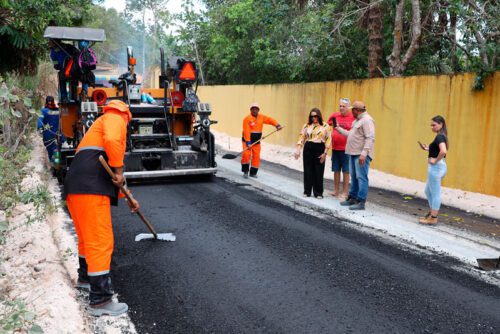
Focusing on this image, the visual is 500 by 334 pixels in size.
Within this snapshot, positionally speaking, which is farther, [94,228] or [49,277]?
[49,277]

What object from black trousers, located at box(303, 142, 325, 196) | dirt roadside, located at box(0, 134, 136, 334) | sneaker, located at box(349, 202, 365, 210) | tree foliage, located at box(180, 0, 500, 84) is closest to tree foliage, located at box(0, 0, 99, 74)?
dirt roadside, located at box(0, 134, 136, 334)

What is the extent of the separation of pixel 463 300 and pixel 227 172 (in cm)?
749

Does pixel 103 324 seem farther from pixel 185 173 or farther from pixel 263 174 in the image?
pixel 263 174

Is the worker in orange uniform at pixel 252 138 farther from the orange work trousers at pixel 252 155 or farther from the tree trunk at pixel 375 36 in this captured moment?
the tree trunk at pixel 375 36

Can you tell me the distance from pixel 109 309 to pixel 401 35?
389 inches

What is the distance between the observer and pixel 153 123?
9.75 m

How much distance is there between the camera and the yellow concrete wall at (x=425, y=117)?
844 centimetres

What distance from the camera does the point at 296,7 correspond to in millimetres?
14742

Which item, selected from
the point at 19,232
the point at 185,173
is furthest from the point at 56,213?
the point at 185,173

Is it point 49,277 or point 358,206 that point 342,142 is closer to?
point 358,206

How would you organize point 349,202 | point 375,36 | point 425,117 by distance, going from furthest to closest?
1. point 375,36
2. point 425,117
3. point 349,202

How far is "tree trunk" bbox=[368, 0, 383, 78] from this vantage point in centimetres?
1227

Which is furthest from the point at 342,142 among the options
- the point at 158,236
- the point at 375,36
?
the point at 375,36

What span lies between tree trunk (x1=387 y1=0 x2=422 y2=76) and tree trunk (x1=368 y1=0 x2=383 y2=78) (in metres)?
0.81
